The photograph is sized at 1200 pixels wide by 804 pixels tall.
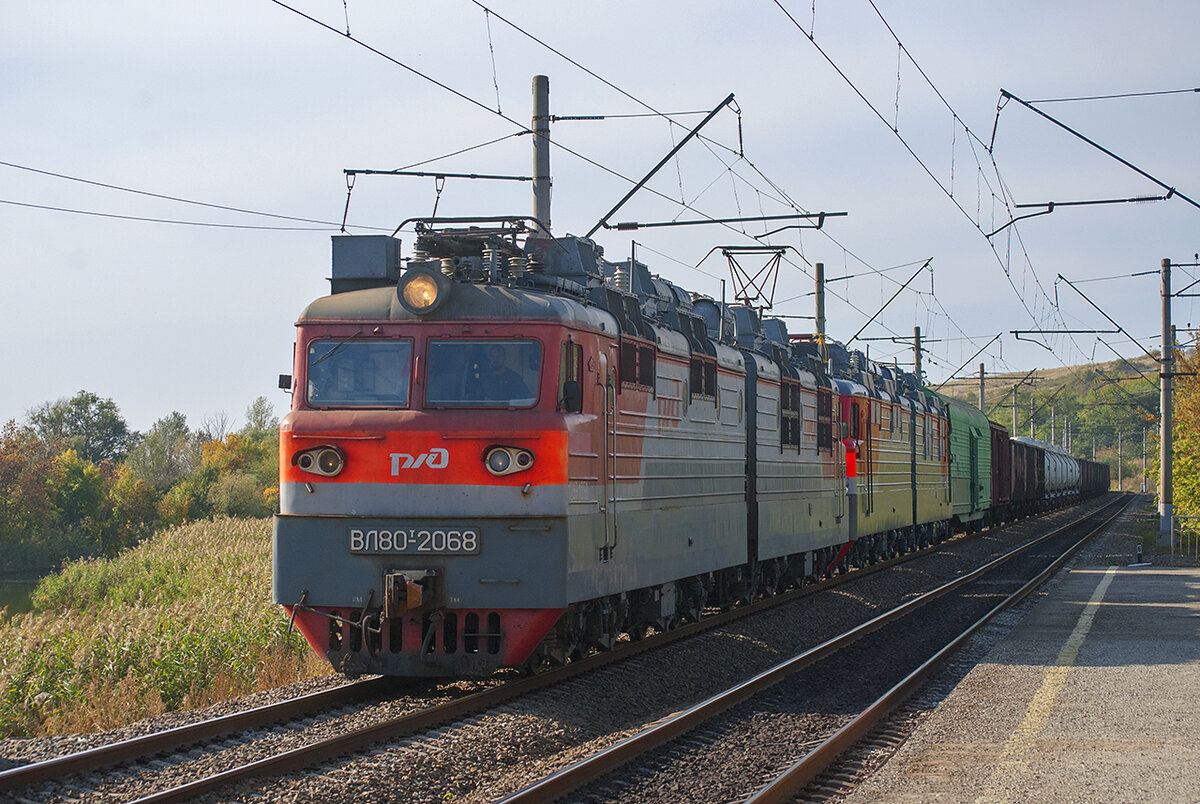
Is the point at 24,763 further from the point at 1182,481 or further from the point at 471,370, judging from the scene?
the point at 1182,481

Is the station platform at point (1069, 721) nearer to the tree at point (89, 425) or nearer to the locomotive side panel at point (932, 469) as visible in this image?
the locomotive side panel at point (932, 469)

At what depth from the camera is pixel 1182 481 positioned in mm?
38031

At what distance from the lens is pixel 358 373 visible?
400 inches

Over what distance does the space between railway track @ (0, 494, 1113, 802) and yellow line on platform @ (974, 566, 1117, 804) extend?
3.76 m

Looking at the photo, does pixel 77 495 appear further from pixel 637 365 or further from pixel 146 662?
pixel 637 365

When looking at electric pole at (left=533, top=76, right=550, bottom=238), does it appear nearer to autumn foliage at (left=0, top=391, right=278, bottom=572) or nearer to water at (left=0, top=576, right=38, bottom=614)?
water at (left=0, top=576, right=38, bottom=614)

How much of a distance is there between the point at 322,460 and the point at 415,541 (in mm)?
1057

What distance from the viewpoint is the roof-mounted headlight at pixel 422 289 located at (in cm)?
1008

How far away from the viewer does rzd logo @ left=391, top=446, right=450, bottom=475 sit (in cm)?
971

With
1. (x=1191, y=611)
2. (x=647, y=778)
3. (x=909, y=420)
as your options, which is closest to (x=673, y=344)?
(x=647, y=778)

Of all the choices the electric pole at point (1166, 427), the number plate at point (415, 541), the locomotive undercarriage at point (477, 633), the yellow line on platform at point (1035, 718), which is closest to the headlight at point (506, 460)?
the number plate at point (415, 541)

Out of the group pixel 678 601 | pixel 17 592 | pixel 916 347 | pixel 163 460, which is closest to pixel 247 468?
pixel 163 460

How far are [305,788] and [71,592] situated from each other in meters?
26.2

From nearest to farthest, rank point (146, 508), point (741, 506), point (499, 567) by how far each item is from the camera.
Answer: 1. point (499, 567)
2. point (741, 506)
3. point (146, 508)
